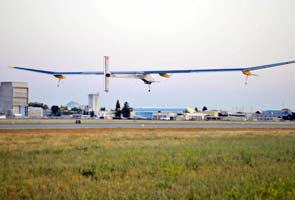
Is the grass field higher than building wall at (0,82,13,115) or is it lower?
lower

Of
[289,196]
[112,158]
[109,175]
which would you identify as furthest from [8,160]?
[289,196]

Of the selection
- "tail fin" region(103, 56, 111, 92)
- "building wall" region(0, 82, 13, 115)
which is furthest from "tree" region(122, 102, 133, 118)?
"tail fin" region(103, 56, 111, 92)

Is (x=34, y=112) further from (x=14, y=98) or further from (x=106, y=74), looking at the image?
(x=106, y=74)

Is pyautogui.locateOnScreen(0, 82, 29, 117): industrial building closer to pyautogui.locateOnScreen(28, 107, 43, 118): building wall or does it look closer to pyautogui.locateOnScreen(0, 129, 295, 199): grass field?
pyautogui.locateOnScreen(28, 107, 43, 118): building wall

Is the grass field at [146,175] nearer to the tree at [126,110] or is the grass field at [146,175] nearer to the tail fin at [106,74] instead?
the tail fin at [106,74]

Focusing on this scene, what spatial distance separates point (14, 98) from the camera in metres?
145

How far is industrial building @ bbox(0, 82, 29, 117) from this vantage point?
5674 inches

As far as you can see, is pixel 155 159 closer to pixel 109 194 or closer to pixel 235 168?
pixel 235 168

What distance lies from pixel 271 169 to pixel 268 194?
16.9 ft

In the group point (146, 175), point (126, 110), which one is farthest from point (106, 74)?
point (126, 110)

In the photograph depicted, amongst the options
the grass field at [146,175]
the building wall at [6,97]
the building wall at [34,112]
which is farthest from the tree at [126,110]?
the grass field at [146,175]

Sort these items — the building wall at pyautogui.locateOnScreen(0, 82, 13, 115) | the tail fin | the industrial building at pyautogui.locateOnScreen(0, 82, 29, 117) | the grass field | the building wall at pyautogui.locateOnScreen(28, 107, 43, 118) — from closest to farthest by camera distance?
the grass field < the tail fin < the industrial building at pyautogui.locateOnScreen(0, 82, 29, 117) < the building wall at pyautogui.locateOnScreen(0, 82, 13, 115) < the building wall at pyautogui.locateOnScreen(28, 107, 43, 118)

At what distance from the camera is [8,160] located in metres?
20.2

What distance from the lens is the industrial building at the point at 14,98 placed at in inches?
5674
